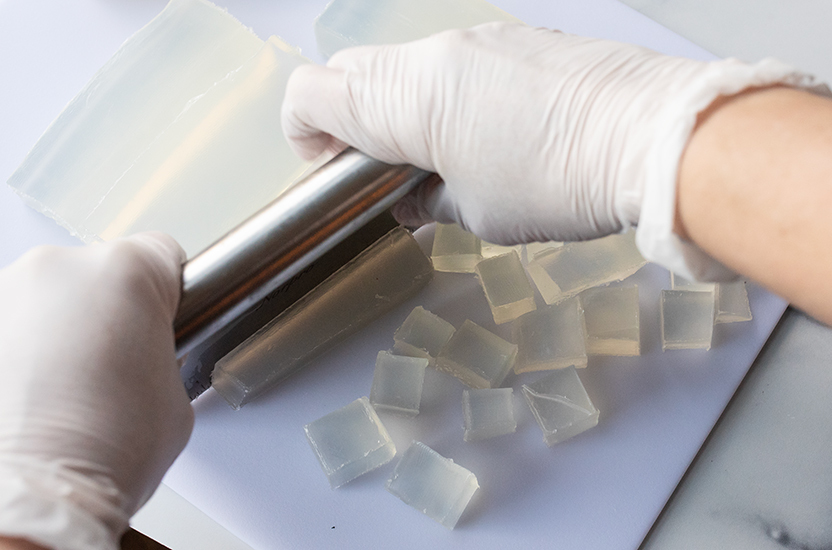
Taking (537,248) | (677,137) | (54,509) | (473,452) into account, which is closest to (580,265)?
(537,248)

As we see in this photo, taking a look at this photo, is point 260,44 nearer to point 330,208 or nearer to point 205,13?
point 205,13

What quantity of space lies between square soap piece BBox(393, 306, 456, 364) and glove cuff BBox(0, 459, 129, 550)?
52cm

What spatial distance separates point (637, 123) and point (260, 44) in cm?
75

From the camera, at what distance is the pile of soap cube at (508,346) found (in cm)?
102

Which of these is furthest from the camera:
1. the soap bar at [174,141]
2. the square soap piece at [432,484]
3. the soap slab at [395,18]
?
the soap slab at [395,18]

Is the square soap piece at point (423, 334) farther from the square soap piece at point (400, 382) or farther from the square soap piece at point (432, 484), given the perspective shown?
the square soap piece at point (432, 484)

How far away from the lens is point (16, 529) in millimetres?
584

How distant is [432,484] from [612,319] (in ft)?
1.28

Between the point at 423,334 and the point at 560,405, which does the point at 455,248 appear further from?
the point at 560,405

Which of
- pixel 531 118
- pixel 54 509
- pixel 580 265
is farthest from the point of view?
pixel 580 265

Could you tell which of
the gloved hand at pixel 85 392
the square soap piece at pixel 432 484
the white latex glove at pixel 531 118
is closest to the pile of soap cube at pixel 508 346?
the square soap piece at pixel 432 484

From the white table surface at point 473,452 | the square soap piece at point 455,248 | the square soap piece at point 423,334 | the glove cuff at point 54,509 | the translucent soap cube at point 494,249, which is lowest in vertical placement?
the white table surface at point 473,452

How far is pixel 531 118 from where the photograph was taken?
81 centimetres

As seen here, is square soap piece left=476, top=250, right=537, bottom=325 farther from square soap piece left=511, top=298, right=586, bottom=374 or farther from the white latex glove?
the white latex glove
